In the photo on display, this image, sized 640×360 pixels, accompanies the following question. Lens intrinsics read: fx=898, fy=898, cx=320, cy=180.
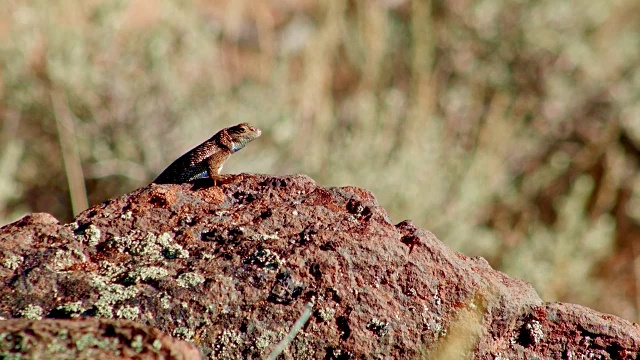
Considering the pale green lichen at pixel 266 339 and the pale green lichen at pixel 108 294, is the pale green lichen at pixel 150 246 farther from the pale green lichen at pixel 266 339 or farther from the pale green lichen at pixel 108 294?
the pale green lichen at pixel 266 339

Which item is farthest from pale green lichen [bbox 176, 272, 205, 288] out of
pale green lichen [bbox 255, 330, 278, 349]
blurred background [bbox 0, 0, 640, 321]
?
blurred background [bbox 0, 0, 640, 321]

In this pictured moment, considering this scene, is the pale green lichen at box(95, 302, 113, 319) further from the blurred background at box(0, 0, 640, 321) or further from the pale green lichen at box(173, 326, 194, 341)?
the blurred background at box(0, 0, 640, 321)

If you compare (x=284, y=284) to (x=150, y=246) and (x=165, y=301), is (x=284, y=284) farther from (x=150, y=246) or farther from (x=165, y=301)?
(x=150, y=246)

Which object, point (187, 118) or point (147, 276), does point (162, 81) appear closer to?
point (187, 118)

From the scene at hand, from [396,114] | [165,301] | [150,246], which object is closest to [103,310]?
[165,301]

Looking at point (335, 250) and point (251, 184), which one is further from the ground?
point (251, 184)

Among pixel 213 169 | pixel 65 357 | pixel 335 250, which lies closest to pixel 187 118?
pixel 213 169
